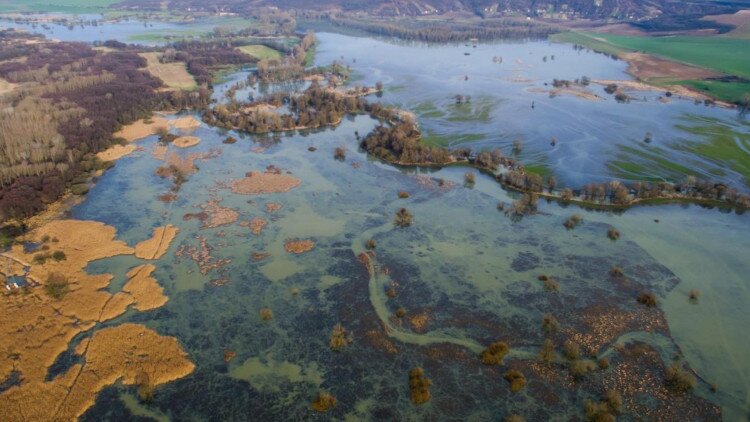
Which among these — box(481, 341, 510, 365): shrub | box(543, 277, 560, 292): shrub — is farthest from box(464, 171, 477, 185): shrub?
box(481, 341, 510, 365): shrub

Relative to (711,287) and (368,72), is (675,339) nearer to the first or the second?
(711,287)

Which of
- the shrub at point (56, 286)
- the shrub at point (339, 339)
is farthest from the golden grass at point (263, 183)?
the shrub at point (339, 339)

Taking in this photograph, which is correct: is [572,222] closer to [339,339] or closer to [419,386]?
[419,386]

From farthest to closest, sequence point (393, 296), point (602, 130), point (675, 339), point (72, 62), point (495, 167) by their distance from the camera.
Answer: point (72, 62) < point (602, 130) < point (495, 167) < point (393, 296) < point (675, 339)

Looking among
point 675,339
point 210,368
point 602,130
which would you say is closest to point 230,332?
point 210,368

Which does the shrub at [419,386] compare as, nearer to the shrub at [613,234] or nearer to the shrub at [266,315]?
the shrub at [266,315]

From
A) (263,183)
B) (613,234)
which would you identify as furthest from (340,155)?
(613,234)
